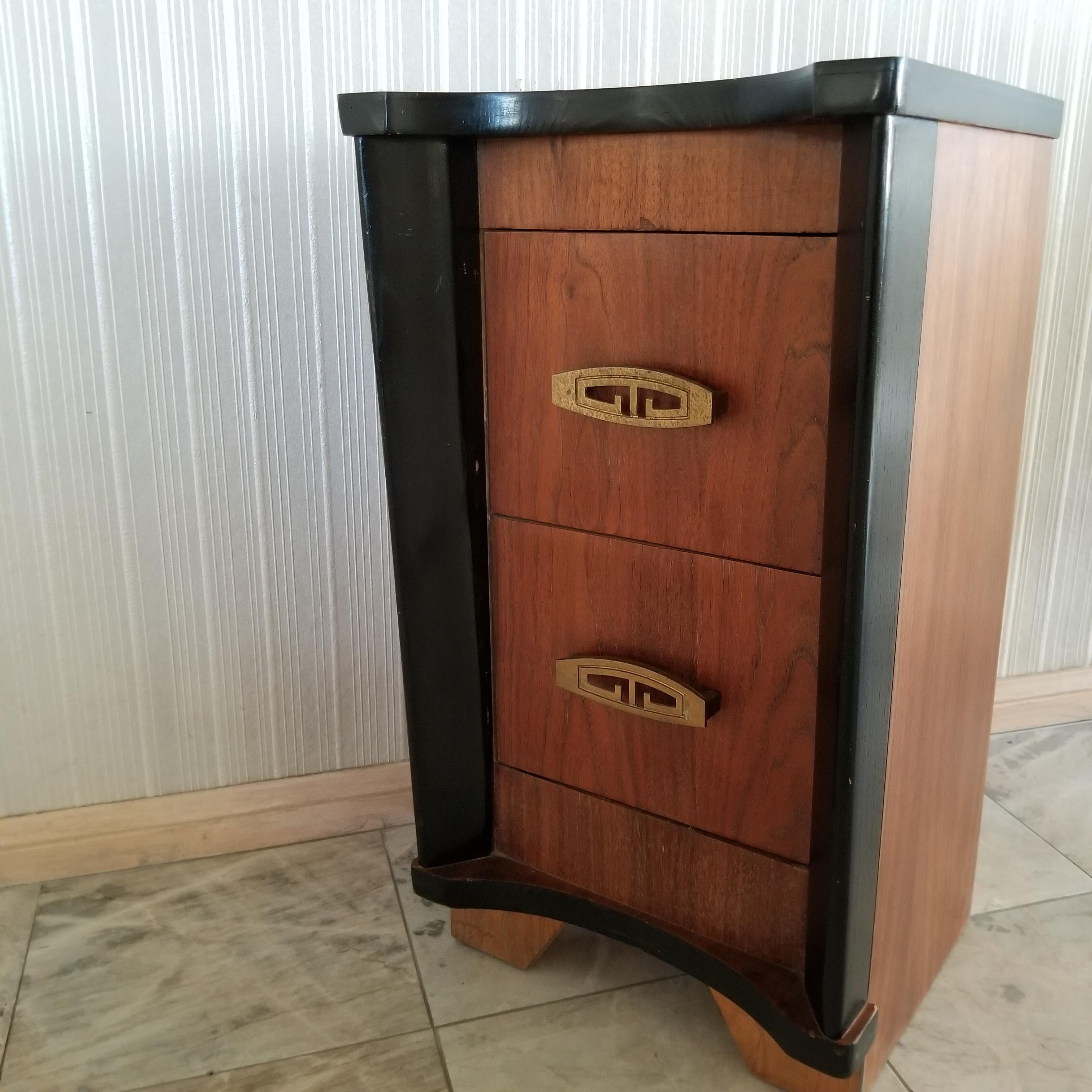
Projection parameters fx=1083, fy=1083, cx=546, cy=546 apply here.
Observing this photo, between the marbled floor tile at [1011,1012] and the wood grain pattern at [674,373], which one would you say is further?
the marbled floor tile at [1011,1012]

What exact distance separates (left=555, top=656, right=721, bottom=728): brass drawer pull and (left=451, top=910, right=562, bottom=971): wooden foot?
0.27m

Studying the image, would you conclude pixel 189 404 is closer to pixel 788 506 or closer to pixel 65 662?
pixel 65 662

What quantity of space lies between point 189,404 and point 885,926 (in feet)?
2.82

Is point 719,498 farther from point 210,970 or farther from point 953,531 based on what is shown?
point 210,970

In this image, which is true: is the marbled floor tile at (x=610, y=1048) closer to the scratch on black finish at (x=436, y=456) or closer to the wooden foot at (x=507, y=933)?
the wooden foot at (x=507, y=933)

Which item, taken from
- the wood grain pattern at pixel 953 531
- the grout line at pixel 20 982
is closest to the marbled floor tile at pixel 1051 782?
the wood grain pattern at pixel 953 531

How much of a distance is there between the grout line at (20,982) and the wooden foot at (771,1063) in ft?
2.13

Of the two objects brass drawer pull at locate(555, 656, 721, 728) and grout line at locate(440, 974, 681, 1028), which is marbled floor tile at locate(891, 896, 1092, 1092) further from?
brass drawer pull at locate(555, 656, 721, 728)

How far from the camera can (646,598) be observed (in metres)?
0.89

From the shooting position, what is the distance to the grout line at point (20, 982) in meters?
0.99

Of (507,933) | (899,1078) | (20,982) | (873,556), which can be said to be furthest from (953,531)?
(20,982)

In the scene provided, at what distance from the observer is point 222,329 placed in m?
1.16

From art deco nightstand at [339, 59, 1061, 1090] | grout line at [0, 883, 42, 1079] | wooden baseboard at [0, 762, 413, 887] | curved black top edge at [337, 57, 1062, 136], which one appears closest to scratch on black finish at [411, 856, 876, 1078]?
art deco nightstand at [339, 59, 1061, 1090]

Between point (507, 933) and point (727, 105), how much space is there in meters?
0.79
